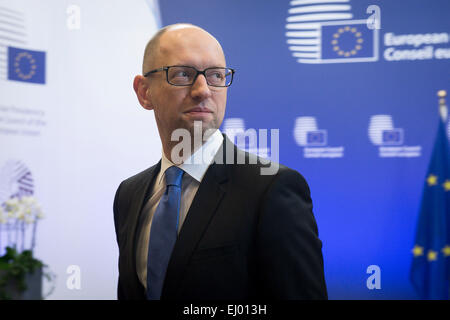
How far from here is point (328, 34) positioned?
11.4 feet

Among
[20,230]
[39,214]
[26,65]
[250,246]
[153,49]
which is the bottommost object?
[20,230]

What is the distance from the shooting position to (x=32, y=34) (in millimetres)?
3742

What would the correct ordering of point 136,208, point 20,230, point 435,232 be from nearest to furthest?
→ 1. point 136,208
2. point 435,232
3. point 20,230

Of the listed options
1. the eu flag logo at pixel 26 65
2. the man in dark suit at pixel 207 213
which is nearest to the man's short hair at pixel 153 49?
the man in dark suit at pixel 207 213

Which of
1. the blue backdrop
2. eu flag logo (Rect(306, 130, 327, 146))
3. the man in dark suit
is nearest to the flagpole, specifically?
the blue backdrop

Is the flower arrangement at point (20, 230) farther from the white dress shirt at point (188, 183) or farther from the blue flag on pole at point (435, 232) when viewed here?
the blue flag on pole at point (435, 232)

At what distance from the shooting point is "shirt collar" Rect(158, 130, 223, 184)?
1.40 metres

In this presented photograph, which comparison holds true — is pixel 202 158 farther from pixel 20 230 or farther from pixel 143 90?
pixel 20 230

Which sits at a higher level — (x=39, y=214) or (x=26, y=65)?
(x=26, y=65)

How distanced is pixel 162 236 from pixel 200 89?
453 mm

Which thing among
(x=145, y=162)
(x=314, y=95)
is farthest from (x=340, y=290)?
(x=145, y=162)

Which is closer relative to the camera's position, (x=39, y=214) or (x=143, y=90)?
(x=143, y=90)

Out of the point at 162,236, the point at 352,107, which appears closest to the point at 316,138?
the point at 352,107

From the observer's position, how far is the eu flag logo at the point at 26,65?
3719 mm
